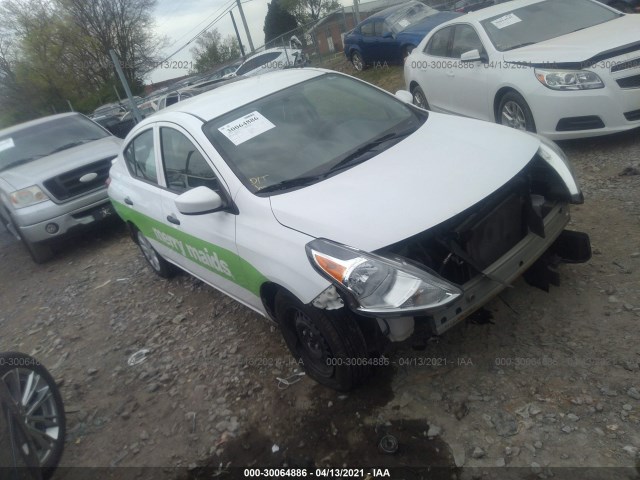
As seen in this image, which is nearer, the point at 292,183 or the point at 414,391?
the point at 414,391

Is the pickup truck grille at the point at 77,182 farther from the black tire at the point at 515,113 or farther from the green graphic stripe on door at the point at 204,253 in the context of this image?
the black tire at the point at 515,113

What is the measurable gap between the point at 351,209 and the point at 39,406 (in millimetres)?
2303

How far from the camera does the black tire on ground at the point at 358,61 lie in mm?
14396

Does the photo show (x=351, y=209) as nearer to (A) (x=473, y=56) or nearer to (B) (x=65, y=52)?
(A) (x=473, y=56)

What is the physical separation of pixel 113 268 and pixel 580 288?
521cm

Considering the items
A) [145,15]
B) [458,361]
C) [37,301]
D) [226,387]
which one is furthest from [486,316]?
[145,15]

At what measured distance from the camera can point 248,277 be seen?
10.5 feet

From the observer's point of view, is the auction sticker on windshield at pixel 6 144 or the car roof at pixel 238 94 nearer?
the car roof at pixel 238 94

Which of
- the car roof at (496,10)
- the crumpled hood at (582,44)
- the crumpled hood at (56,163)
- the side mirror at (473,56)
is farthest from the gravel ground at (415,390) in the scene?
the crumpled hood at (56,163)

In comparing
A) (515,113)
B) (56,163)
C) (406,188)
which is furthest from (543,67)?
(56,163)

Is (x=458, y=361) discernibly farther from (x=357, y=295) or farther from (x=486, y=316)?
(x=357, y=295)

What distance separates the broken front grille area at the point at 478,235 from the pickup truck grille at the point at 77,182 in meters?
5.67

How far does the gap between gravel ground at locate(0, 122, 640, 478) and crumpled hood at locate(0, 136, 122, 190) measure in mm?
2898

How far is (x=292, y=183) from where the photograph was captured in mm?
3094
